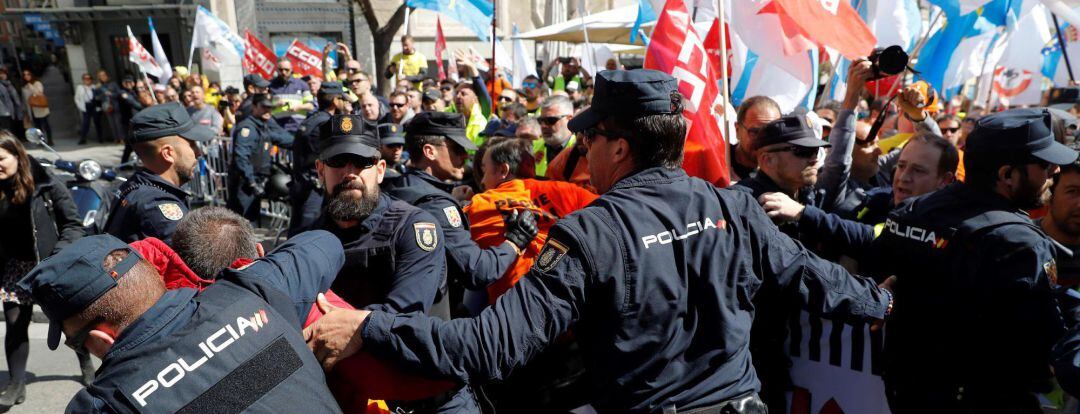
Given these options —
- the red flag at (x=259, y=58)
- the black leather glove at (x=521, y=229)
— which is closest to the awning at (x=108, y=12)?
the red flag at (x=259, y=58)

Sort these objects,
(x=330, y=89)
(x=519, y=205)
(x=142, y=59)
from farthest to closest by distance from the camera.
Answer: (x=142, y=59), (x=330, y=89), (x=519, y=205)

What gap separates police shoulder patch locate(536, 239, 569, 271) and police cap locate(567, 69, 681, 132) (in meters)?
0.39

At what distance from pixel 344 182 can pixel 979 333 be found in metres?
2.49

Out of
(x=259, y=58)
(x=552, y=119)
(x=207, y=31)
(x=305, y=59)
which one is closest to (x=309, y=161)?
(x=552, y=119)

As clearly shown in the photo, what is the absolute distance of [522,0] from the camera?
26703mm

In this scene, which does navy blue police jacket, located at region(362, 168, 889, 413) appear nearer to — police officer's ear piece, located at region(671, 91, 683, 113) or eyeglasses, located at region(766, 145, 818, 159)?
police officer's ear piece, located at region(671, 91, 683, 113)

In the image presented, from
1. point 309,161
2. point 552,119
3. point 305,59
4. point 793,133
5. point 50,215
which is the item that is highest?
point 793,133

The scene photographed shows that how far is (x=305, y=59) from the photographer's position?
533 inches

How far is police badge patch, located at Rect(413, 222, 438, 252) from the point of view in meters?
2.82

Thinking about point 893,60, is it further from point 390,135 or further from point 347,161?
point 390,135

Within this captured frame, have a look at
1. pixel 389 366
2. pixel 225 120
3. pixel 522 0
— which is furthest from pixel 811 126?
pixel 522 0

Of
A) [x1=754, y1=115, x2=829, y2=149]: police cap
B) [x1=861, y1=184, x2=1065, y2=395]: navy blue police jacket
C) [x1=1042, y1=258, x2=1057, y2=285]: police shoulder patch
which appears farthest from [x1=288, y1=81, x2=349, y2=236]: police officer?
[x1=1042, y1=258, x2=1057, y2=285]: police shoulder patch

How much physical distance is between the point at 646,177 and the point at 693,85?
2041 millimetres

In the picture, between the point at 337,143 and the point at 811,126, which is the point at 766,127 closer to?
the point at 811,126
